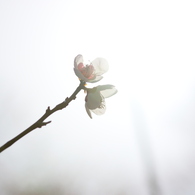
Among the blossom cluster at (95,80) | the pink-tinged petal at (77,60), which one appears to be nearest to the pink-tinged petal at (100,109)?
the blossom cluster at (95,80)

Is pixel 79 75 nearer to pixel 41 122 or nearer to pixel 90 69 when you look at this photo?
pixel 90 69

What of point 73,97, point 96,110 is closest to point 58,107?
point 73,97

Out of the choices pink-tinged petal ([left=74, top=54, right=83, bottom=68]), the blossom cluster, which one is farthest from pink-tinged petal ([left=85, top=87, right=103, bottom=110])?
pink-tinged petal ([left=74, top=54, right=83, bottom=68])

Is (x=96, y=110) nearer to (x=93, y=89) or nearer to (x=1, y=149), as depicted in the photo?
(x=93, y=89)

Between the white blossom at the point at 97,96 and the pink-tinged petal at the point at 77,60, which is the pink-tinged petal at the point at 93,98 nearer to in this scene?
the white blossom at the point at 97,96

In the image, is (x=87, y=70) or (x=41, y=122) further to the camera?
(x=87, y=70)

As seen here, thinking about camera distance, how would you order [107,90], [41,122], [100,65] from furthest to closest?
[100,65], [107,90], [41,122]

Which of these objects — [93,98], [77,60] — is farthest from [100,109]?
[77,60]

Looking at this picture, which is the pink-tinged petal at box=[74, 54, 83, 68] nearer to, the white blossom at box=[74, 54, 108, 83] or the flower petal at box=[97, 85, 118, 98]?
the white blossom at box=[74, 54, 108, 83]
